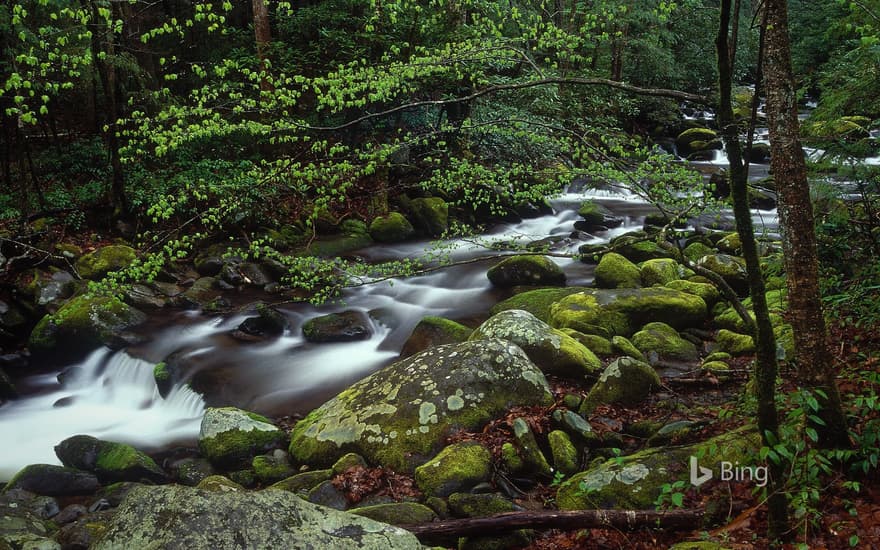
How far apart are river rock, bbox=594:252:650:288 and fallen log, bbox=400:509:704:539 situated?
7095mm

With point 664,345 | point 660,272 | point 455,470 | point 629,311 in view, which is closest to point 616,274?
point 660,272

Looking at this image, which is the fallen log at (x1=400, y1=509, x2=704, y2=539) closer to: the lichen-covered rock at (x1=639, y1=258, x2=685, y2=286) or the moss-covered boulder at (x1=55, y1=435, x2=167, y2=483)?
the moss-covered boulder at (x1=55, y1=435, x2=167, y2=483)

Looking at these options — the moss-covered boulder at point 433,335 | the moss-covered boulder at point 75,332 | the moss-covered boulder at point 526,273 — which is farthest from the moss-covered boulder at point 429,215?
the moss-covered boulder at point 75,332

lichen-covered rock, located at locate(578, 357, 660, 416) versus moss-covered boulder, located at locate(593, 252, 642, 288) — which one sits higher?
lichen-covered rock, located at locate(578, 357, 660, 416)

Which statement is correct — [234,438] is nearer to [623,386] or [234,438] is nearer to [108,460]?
[108,460]

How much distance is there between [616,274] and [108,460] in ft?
28.6

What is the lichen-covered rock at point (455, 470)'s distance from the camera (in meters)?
5.18

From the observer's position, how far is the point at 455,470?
5250mm

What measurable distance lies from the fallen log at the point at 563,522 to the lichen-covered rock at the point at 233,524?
1037mm

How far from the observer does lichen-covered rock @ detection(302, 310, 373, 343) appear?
10.3 meters

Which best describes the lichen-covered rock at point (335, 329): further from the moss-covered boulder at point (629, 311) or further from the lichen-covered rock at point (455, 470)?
the lichen-covered rock at point (455, 470)

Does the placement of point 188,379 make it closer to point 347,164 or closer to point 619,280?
point 347,164

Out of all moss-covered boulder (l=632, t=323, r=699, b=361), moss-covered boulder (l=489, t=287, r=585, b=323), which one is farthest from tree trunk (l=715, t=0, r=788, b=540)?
moss-covered boulder (l=489, t=287, r=585, b=323)

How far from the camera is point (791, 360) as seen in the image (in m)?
6.08
